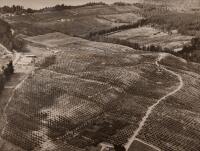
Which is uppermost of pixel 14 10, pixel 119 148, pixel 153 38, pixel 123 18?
pixel 14 10

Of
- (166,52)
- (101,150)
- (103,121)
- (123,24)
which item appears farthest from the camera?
(123,24)

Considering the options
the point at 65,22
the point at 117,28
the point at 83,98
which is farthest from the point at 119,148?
the point at 65,22

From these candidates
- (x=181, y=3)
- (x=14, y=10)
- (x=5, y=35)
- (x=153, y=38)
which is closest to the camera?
(x=5, y=35)

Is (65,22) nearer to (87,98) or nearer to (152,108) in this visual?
(87,98)

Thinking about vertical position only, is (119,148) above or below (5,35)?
below

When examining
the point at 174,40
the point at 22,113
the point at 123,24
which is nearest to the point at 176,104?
the point at 22,113

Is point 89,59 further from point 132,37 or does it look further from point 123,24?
point 123,24

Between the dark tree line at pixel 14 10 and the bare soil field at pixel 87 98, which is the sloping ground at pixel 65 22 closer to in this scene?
the dark tree line at pixel 14 10
